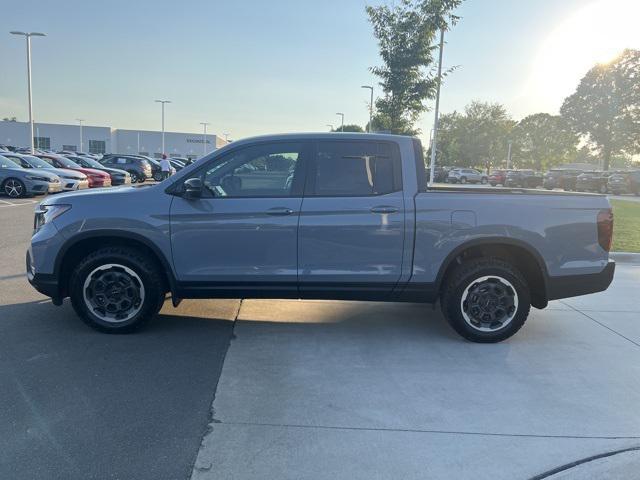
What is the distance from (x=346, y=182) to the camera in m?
4.49

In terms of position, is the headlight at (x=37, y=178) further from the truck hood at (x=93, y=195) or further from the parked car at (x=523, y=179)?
the parked car at (x=523, y=179)

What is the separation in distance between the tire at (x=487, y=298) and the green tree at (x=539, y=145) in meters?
71.8

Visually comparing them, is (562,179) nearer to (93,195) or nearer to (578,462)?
(578,462)

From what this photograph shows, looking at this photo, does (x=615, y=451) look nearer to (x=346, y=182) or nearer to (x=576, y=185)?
(x=346, y=182)

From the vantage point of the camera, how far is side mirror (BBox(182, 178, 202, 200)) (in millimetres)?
4285

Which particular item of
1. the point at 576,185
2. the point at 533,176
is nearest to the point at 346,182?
the point at 576,185

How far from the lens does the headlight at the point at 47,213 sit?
4.51 metres

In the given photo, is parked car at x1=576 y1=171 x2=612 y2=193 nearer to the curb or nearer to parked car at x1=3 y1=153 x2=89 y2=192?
the curb

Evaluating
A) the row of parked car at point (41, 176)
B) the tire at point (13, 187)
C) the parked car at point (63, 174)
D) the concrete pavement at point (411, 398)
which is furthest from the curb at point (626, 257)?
the tire at point (13, 187)

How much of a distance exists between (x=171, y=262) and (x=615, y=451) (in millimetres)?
3686

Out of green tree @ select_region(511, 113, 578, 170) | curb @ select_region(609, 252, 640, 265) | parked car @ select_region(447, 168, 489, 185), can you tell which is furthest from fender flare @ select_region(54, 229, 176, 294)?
green tree @ select_region(511, 113, 578, 170)

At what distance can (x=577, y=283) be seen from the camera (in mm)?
4629

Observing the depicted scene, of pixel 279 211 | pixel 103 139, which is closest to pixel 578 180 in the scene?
pixel 279 211

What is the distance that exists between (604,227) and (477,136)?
66.8 metres
